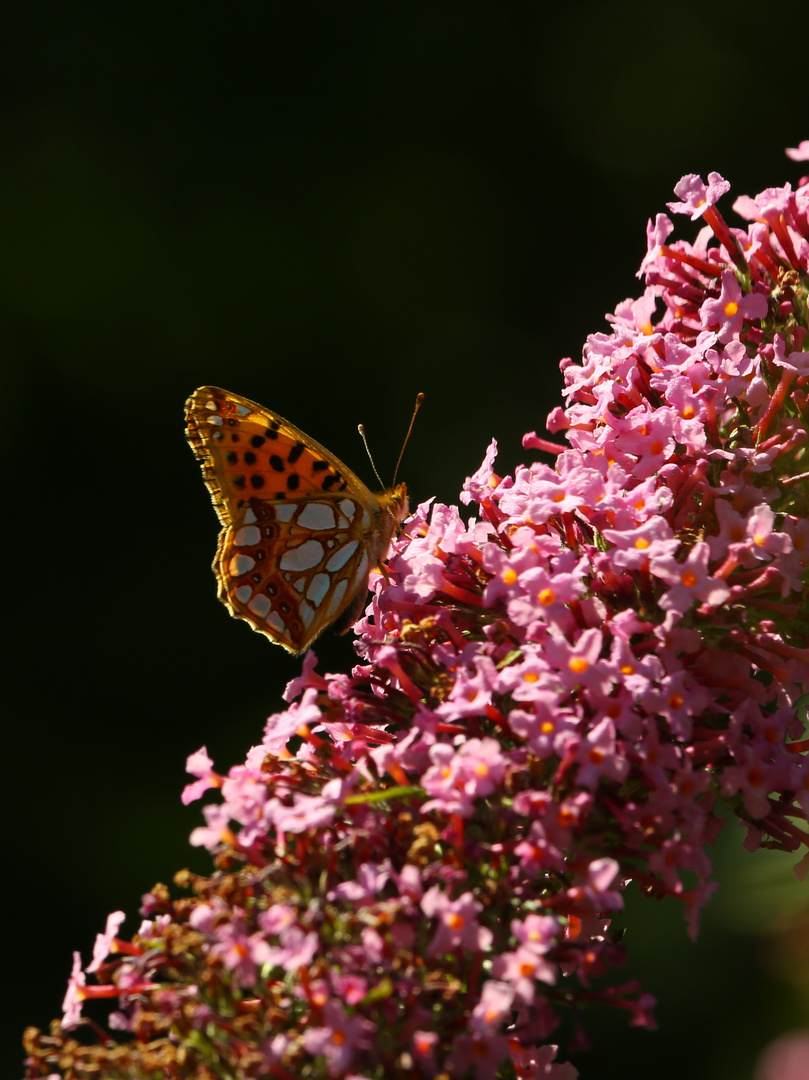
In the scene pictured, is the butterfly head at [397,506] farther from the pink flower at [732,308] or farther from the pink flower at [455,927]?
the pink flower at [455,927]

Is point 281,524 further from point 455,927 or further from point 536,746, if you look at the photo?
point 455,927

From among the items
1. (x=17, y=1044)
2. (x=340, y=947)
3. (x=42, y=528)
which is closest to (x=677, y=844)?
(x=340, y=947)

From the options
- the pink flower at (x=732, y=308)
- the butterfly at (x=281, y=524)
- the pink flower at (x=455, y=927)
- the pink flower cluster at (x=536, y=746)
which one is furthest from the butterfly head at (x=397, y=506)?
the pink flower at (x=455, y=927)

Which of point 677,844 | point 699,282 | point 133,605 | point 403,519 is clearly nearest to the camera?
point 677,844

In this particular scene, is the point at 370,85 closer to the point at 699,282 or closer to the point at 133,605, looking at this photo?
the point at 133,605

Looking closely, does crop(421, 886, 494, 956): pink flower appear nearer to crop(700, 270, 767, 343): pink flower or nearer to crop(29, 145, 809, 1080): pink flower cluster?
crop(29, 145, 809, 1080): pink flower cluster

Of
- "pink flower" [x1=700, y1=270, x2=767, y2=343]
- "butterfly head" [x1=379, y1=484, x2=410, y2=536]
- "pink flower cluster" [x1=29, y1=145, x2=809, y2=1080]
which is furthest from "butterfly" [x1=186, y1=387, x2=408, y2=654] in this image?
"pink flower" [x1=700, y1=270, x2=767, y2=343]
